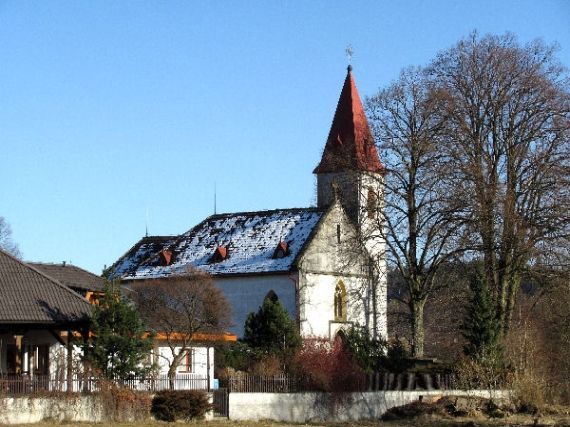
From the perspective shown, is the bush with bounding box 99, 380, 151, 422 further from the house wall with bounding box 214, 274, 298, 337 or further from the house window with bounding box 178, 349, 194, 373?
the house wall with bounding box 214, 274, 298, 337

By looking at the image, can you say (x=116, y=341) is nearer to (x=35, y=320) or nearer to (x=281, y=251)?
(x=35, y=320)

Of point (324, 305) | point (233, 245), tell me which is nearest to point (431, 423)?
point (324, 305)

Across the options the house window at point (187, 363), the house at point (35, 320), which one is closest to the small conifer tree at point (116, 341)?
the house at point (35, 320)

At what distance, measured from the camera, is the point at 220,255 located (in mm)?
61562

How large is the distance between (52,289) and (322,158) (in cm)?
2605

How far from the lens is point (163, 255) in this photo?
6291cm

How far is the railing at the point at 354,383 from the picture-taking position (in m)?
41.6

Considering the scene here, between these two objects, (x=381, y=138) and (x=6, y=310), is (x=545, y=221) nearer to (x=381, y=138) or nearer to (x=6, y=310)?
(x=381, y=138)

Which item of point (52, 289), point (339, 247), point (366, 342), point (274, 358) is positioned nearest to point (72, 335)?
point (52, 289)

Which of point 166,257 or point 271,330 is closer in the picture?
point 271,330

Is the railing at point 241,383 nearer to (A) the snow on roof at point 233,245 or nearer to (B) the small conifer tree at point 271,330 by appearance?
(B) the small conifer tree at point 271,330

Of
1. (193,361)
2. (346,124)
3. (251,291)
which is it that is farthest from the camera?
(346,124)

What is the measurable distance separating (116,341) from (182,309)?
12.3 metres

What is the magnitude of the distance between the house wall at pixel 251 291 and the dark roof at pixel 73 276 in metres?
12.4
